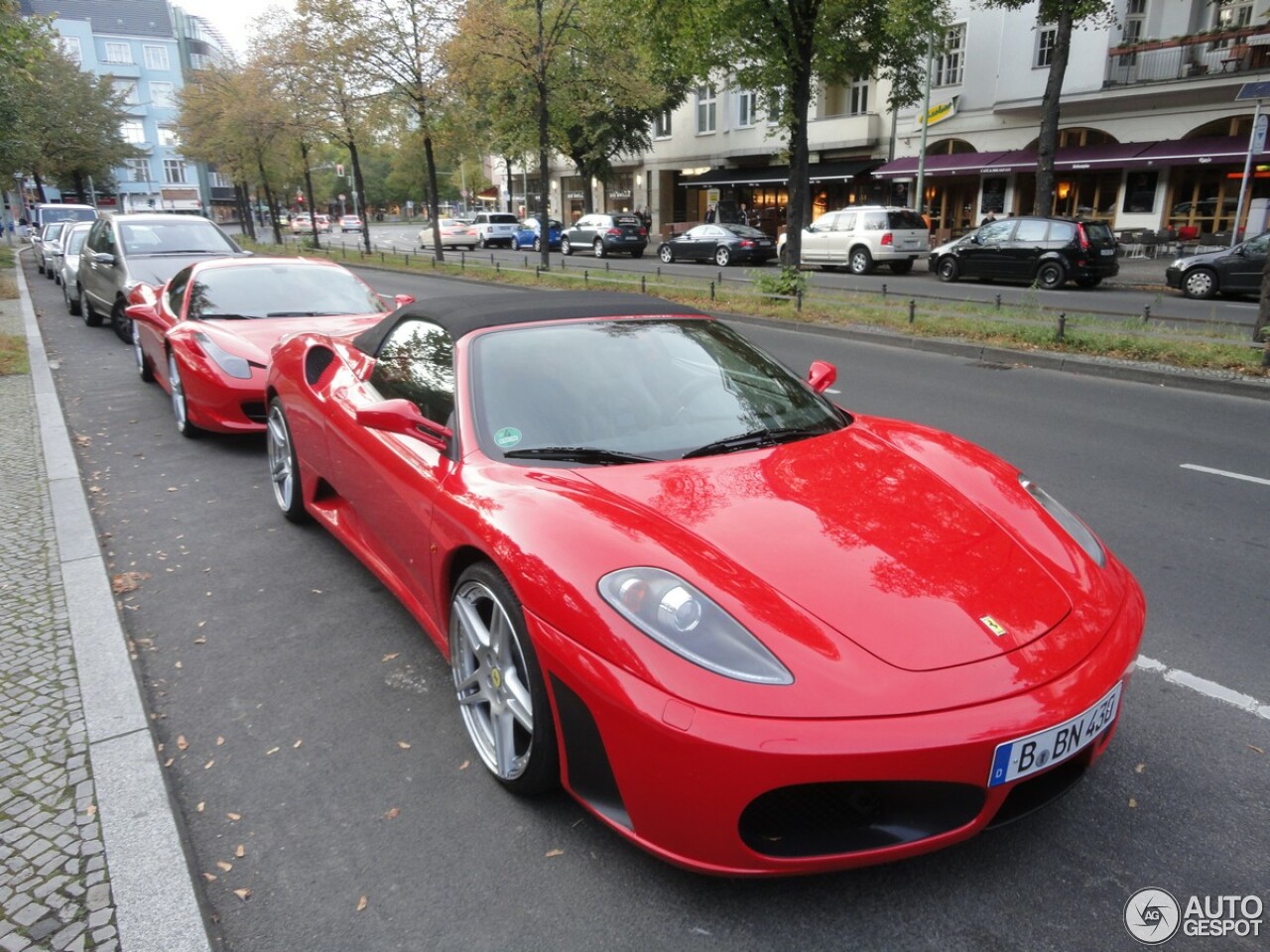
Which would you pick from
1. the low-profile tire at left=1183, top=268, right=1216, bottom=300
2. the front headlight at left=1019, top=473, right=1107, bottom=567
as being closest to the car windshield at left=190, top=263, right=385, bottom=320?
the front headlight at left=1019, top=473, right=1107, bottom=567

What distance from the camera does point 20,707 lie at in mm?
3146

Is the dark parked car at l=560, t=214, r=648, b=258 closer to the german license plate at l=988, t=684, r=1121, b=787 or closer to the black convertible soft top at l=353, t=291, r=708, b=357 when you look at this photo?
the black convertible soft top at l=353, t=291, r=708, b=357

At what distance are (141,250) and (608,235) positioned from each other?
999 inches

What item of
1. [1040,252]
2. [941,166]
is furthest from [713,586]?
[941,166]

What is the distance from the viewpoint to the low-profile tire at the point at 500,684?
2.43 m

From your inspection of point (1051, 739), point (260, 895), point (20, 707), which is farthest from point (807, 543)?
point (20, 707)

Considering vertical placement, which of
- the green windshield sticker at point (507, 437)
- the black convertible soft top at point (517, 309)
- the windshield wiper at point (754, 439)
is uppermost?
the black convertible soft top at point (517, 309)

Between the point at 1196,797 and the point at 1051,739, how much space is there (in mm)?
976

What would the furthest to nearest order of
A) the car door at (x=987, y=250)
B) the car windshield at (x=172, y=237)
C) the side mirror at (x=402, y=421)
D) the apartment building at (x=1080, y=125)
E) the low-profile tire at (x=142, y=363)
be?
the apartment building at (x=1080, y=125) → the car door at (x=987, y=250) → the car windshield at (x=172, y=237) → the low-profile tire at (x=142, y=363) → the side mirror at (x=402, y=421)

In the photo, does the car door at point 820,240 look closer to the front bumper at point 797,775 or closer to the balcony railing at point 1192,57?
the balcony railing at point 1192,57

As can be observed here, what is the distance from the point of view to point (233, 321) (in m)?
7.13

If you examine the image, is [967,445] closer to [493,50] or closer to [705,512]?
[705,512]

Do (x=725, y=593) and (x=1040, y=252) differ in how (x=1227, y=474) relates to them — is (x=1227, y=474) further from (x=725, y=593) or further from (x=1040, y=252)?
(x=1040, y=252)
